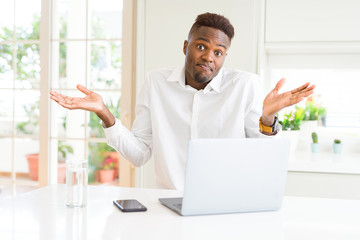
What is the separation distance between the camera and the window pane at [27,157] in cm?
508

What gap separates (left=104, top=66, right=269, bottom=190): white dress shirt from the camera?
195 cm

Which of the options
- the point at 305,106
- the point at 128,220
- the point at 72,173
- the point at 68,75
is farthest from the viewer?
the point at 68,75

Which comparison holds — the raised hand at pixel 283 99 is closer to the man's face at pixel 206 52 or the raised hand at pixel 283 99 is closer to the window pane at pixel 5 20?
the man's face at pixel 206 52

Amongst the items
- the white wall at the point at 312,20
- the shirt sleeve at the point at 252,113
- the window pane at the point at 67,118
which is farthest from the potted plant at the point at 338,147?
the window pane at the point at 67,118

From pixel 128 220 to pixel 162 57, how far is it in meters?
1.74

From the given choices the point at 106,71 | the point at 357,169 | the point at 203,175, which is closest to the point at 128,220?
the point at 203,175

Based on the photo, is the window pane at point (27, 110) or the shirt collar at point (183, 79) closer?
the shirt collar at point (183, 79)

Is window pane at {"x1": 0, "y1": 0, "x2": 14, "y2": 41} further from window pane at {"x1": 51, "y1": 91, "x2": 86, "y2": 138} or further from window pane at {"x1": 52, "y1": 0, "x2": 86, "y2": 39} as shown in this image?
window pane at {"x1": 51, "y1": 91, "x2": 86, "y2": 138}

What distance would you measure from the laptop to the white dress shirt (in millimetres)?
676

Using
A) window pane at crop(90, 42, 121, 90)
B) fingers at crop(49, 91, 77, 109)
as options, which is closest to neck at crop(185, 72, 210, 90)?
fingers at crop(49, 91, 77, 109)

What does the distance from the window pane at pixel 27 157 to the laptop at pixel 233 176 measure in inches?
165

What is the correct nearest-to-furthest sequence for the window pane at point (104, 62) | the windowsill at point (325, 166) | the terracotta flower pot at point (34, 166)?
the windowsill at point (325, 166)
the window pane at point (104, 62)
the terracotta flower pot at point (34, 166)

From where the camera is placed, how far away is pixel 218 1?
2.64 metres

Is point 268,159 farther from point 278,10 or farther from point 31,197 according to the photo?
point 278,10
